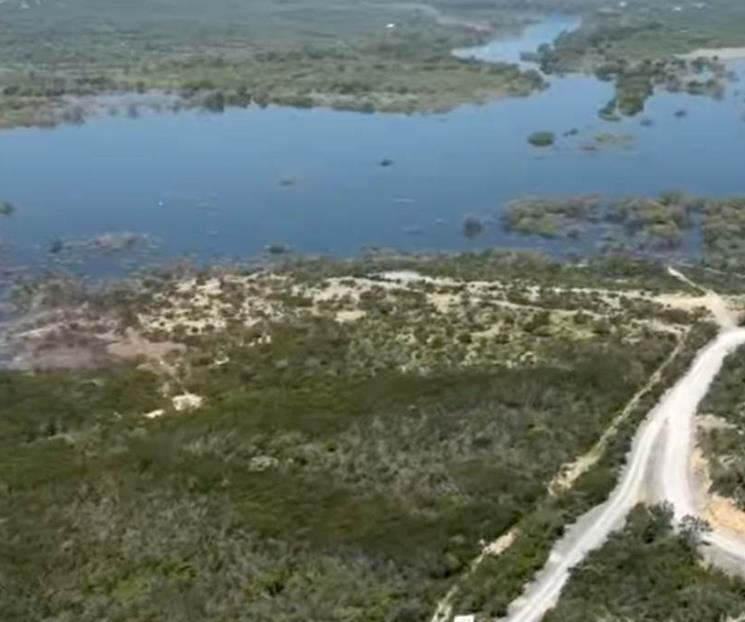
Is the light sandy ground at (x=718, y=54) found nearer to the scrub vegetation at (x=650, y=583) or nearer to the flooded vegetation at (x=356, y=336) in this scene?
the flooded vegetation at (x=356, y=336)

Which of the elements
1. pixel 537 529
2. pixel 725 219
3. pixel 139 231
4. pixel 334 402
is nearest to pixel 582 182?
pixel 725 219

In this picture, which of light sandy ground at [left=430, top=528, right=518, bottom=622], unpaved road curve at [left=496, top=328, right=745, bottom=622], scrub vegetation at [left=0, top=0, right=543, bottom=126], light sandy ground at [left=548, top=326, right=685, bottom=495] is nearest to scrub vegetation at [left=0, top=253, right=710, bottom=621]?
light sandy ground at [left=430, top=528, right=518, bottom=622]

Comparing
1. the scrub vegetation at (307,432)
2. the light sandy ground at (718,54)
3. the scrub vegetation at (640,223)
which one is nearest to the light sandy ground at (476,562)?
the scrub vegetation at (307,432)

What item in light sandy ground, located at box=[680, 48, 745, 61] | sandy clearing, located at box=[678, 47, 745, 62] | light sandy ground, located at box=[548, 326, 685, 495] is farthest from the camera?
light sandy ground, located at box=[680, 48, 745, 61]

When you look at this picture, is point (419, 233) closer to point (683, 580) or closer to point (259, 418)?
point (259, 418)

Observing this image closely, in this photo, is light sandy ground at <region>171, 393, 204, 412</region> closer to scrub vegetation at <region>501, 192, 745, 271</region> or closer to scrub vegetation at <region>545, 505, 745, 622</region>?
scrub vegetation at <region>545, 505, 745, 622</region>
